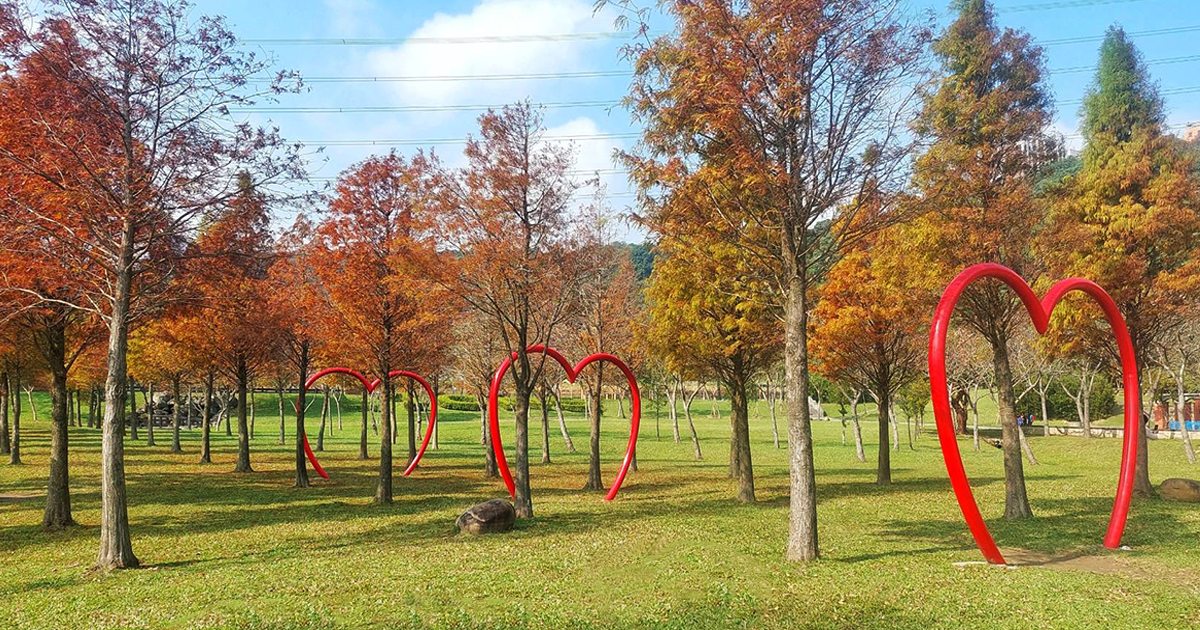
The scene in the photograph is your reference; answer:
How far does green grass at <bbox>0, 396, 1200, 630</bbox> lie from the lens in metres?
9.62

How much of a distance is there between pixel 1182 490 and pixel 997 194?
1058 centimetres

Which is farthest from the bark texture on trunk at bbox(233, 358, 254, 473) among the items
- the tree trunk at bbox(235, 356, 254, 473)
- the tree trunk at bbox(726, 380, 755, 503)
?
the tree trunk at bbox(726, 380, 755, 503)

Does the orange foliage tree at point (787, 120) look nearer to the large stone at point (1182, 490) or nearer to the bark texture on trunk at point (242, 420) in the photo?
the large stone at point (1182, 490)

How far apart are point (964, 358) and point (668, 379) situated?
17.9m

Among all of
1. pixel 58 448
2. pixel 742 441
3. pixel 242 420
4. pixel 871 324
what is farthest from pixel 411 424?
pixel 871 324

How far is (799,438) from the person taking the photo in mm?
13102

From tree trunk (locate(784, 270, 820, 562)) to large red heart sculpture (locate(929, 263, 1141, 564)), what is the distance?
2.18m

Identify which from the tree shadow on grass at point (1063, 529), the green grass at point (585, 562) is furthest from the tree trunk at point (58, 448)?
the tree shadow on grass at point (1063, 529)

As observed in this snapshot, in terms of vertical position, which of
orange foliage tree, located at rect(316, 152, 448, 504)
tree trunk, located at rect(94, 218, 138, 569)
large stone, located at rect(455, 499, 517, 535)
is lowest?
large stone, located at rect(455, 499, 517, 535)

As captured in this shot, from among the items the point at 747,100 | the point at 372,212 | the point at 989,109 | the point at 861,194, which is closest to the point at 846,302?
the point at 989,109

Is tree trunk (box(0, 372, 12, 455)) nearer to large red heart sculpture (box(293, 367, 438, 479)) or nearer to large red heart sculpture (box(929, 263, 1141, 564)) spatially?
large red heart sculpture (box(293, 367, 438, 479))

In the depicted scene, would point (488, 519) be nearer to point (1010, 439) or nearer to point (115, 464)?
point (115, 464)

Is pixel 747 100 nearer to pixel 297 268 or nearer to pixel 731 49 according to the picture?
pixel 731 49

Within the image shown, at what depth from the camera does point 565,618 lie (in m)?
9.48
